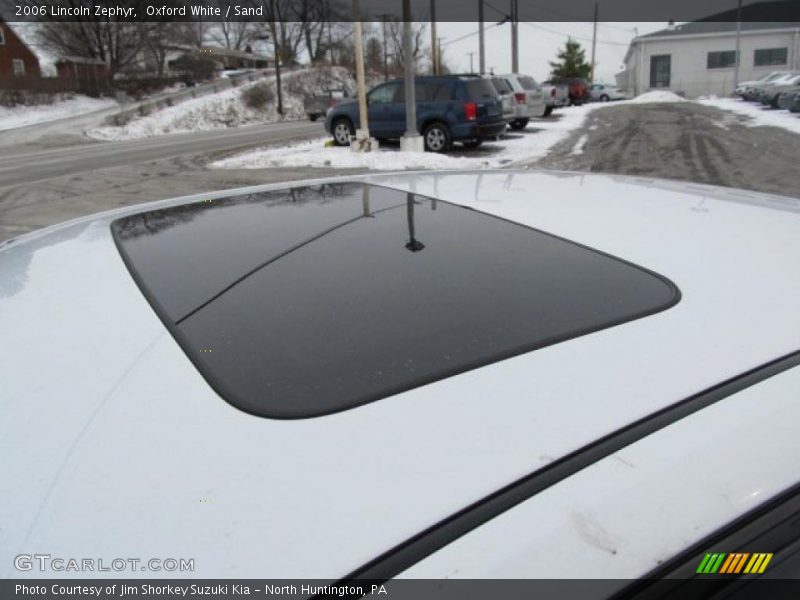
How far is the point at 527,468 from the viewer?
898 mm

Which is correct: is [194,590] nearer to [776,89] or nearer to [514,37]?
[776,89]

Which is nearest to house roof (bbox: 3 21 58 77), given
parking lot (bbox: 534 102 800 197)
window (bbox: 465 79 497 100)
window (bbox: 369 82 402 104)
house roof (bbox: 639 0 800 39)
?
window (bbox: 369 82 402 104)

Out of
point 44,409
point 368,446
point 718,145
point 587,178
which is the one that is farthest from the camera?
point 718,145

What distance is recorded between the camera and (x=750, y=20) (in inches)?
2261

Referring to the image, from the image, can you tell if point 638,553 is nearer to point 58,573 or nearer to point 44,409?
point 58,573

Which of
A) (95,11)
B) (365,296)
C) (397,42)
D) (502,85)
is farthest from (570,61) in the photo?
(365,296)

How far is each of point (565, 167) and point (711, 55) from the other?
2073 inches

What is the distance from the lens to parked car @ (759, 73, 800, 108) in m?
26.3

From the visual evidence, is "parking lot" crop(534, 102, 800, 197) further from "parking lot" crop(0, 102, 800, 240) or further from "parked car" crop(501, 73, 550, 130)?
"parked car" crop(501, 73, 550, 130)

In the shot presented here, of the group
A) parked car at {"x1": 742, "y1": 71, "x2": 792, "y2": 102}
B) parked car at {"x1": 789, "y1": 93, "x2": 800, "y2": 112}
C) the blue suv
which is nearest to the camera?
the blue suv

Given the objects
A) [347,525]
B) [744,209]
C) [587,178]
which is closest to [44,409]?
[347,525]

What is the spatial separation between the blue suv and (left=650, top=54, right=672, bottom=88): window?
1905 inches

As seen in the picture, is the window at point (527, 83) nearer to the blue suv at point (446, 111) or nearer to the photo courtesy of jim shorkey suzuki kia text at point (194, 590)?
the blue suv at point (446, 111)

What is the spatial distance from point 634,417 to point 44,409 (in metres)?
0.97
